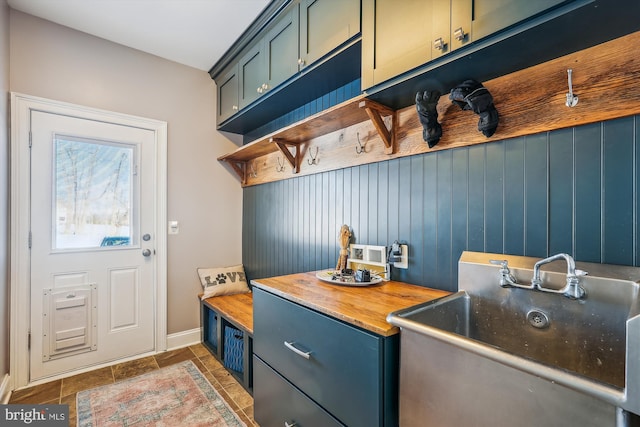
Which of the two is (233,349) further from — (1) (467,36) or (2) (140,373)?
(1) (467,36)

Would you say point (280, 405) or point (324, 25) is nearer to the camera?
point (280, 405)

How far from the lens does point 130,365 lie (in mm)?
2418

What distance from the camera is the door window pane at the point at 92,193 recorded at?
225 centimetres

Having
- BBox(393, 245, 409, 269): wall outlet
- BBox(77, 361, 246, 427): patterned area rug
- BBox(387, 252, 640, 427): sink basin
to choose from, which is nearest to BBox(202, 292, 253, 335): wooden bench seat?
BBox(77, 361, 246, 427): patterned area rug

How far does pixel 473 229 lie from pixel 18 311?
297 centimetres

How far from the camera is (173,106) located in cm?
274

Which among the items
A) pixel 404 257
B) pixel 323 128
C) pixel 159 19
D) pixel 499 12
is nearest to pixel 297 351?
pixel 404 257

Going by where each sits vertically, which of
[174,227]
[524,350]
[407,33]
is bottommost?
[524,350]

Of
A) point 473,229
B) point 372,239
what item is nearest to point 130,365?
point 372,239

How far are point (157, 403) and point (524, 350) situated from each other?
2.08 meters

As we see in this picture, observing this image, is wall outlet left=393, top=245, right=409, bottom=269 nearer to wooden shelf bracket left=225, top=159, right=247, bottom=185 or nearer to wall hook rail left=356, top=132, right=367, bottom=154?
wall hook rail left=356, top=132, right=367, bottom=154

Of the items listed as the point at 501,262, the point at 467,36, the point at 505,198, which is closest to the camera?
the point at 467,36

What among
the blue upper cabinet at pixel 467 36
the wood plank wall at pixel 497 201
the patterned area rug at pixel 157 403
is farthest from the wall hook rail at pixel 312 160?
the patterned area rug at pixel 157 403

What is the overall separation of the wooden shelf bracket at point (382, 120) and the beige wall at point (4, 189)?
7.57ft
